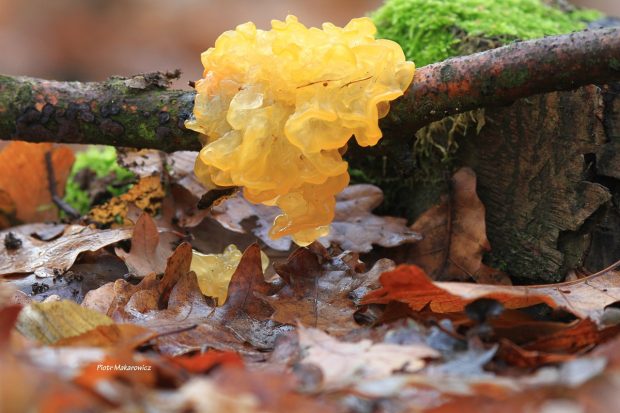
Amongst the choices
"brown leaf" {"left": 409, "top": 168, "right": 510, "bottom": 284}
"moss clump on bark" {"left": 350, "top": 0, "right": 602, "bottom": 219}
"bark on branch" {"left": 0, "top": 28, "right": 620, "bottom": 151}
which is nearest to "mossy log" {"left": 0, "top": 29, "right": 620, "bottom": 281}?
"bark on branch" {"left": 0, "top": 28, "right": 620, "bottom": 151}

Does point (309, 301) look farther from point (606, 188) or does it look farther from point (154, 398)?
point (606, 188)

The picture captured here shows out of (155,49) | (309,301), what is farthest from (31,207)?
(155,49)

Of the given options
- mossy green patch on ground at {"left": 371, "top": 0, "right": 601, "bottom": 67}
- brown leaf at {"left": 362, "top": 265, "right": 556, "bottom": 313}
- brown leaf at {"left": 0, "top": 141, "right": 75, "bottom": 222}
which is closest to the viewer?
brown leaf at {"left": 362, "top": 265, "right": 556, "bottom": 313}

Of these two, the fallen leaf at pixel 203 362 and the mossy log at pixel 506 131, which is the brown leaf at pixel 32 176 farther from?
the fallen leaf at pixel 203 362

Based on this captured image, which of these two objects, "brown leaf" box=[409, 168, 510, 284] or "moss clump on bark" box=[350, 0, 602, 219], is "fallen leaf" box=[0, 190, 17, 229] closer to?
"moss clump on bark" box=[350, 0, 602, 219]

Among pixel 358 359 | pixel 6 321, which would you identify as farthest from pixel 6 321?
pixel 358 359

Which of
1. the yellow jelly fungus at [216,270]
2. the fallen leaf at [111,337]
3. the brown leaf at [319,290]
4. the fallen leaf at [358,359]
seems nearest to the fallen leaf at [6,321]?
the fallen leaf at [111,337]

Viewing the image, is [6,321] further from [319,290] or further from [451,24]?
[451,24]
